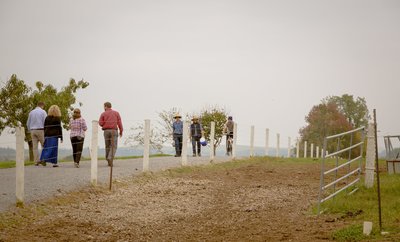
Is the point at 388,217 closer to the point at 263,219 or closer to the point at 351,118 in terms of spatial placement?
the point at 263,219

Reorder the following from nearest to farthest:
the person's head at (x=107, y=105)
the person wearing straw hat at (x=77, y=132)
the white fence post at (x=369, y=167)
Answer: the white fence post at (x=369, y=167) < the person wearing straw hat at (x=77, y=132) < the person's head at (x=107, y=105)

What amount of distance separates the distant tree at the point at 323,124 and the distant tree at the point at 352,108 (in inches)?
350

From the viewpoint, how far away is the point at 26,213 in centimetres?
1027

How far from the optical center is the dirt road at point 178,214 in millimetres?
9125

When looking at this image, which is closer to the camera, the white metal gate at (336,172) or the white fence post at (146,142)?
the white metal gate at (336,172)

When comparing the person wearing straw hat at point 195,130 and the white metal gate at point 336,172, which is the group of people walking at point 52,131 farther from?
the person wearing straw hat at point 195,130

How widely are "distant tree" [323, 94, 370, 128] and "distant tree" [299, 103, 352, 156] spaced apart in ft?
29.2

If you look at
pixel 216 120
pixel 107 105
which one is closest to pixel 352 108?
pixel 216 120

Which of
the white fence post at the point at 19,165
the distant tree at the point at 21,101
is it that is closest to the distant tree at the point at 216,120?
the distant tree at the point at 21,101

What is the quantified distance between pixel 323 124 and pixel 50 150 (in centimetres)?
6463

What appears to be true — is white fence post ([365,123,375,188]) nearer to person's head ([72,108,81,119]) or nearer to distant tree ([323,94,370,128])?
person's head ([72,108,81,119])

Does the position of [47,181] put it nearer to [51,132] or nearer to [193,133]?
[51,132]

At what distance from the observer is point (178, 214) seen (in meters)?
11.5

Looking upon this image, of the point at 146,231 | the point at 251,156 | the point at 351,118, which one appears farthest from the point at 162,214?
the point at 351,118
